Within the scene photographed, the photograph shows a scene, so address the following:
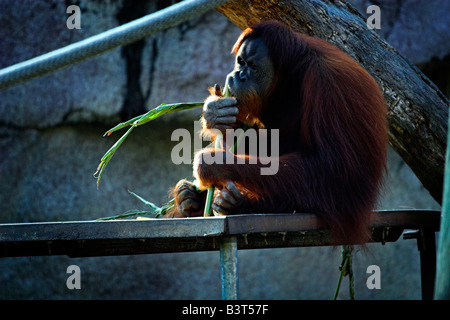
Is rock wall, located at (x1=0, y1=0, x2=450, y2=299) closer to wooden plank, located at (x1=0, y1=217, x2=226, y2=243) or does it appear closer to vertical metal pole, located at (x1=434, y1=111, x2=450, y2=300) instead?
wooden plank, located at (x1=0, y1=217, x2=226, y2=243)

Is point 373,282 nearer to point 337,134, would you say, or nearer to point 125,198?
point 125,198

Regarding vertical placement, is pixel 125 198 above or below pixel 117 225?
above

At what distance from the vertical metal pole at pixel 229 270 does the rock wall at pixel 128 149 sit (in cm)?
295

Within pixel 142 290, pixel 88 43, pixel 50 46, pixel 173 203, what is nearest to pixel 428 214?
pixel 173 203

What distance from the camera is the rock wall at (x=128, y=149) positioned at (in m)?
5.07

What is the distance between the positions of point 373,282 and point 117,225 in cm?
365

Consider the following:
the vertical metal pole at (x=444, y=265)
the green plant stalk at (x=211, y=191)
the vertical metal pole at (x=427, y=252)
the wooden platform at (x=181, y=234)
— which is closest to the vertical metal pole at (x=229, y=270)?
the wooden platform at (x=181, y=234)

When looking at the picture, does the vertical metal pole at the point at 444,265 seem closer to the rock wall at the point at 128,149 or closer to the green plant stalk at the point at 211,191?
the green plant stalk at the point at 211,191

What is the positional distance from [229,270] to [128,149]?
10.8ft

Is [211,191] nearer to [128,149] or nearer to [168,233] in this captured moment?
[168,233]

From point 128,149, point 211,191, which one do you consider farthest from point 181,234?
point 128,149

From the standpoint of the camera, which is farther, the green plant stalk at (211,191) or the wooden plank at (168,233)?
the green plant stalk at (211,191)

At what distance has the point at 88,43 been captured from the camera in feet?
5.01

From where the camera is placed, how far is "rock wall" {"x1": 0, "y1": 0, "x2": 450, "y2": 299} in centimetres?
507
